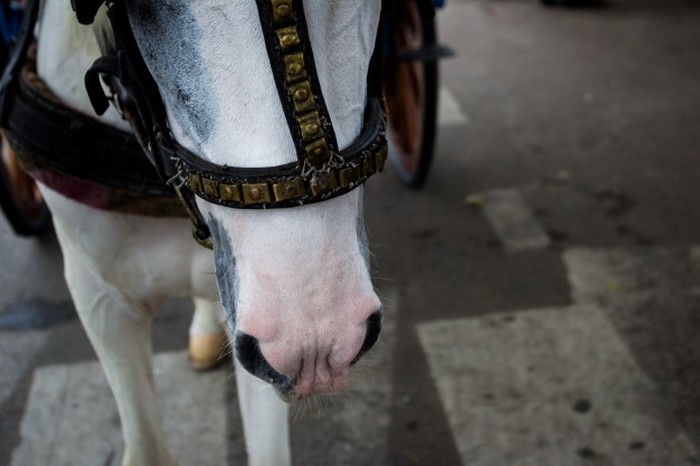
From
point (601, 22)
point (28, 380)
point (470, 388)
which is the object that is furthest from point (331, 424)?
point (601, 22)

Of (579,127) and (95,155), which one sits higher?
(95,155)

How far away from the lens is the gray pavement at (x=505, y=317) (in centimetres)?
264

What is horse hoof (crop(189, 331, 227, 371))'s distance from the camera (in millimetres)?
2883

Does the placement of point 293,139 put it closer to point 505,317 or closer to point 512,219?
point 505,317

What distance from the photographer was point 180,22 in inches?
46.2

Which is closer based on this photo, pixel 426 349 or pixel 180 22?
pixel 180 22

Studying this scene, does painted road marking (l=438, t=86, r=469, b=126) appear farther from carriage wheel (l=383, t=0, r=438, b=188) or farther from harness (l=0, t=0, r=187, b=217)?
harness (l=0, t=0, r=187, b=217)

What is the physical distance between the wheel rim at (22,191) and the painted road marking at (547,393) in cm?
169

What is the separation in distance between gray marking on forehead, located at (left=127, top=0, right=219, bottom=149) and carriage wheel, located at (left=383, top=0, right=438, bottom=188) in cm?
232

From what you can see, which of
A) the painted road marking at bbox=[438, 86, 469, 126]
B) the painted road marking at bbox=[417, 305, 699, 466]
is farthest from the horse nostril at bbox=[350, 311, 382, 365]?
Answer: the painted road marking at bbox=[438, 86, 469, 126]

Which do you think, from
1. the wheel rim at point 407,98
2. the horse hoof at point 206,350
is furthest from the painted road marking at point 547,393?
the wheel rim at point 407,98

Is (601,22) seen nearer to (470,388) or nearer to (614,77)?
(614,77)

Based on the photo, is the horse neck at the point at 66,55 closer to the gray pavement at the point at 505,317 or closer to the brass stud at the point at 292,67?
the brass stud at the point at 292,67

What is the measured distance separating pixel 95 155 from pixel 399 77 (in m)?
2.54
